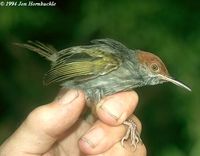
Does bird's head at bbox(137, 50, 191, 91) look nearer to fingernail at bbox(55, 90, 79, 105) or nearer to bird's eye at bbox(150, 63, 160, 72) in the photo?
bird's eye at bbox(150, 63, 160, 72)

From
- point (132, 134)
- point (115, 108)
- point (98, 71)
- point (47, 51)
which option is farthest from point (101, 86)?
point (47, 51)


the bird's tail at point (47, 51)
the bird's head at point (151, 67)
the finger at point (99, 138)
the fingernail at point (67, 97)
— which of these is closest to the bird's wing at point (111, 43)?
the bird's head at point (151, 67)

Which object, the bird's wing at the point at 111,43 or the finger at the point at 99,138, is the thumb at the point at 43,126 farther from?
the bird's wing at the point at 111,43

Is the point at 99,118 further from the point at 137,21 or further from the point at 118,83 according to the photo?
the point at 137,21

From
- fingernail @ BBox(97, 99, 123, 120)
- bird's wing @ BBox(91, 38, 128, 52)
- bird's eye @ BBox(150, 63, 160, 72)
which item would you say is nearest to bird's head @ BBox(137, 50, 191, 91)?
bird's eye @ BBox(150, 63, 160, 72)

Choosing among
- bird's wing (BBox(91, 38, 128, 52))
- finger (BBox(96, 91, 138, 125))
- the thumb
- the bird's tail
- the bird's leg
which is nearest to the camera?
the thumb

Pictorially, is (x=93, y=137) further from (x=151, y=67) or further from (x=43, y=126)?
(x=151, y=67)

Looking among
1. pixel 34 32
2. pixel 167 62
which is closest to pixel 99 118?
pixel 167 62
